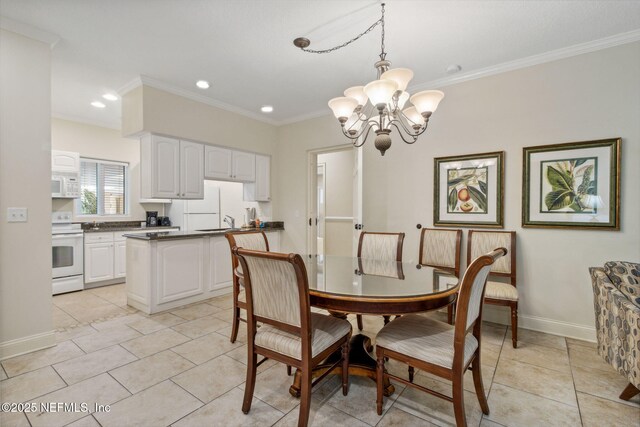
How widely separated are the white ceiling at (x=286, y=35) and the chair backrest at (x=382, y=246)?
1.76 metres

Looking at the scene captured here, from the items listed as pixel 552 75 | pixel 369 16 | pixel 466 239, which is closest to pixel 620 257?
pixel 466 239

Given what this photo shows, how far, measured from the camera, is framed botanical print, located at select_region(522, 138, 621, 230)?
100 inches

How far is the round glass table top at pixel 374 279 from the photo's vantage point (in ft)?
5.38

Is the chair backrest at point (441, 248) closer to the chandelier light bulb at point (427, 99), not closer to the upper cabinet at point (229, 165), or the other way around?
the chandelier light bulb at point (427, 99)

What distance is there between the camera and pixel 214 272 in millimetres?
3908

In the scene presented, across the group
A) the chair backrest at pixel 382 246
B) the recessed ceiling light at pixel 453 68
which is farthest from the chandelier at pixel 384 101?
the recessed ceiling light at pixel 453 68

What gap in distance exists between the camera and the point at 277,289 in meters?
1.55

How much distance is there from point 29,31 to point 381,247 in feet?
11.6

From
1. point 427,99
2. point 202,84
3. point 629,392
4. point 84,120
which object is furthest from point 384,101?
point 84,120

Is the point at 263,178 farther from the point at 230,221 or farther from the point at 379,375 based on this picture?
the point at 379,375

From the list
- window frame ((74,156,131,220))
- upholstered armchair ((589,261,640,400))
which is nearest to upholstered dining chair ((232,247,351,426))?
upholstered armchair ((589,261,640,400))

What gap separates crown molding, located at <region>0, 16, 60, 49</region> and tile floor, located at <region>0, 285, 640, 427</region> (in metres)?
2.63

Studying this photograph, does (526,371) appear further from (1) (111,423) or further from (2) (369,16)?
(2) (369,16)

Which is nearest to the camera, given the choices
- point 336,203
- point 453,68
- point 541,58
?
point 541,58
